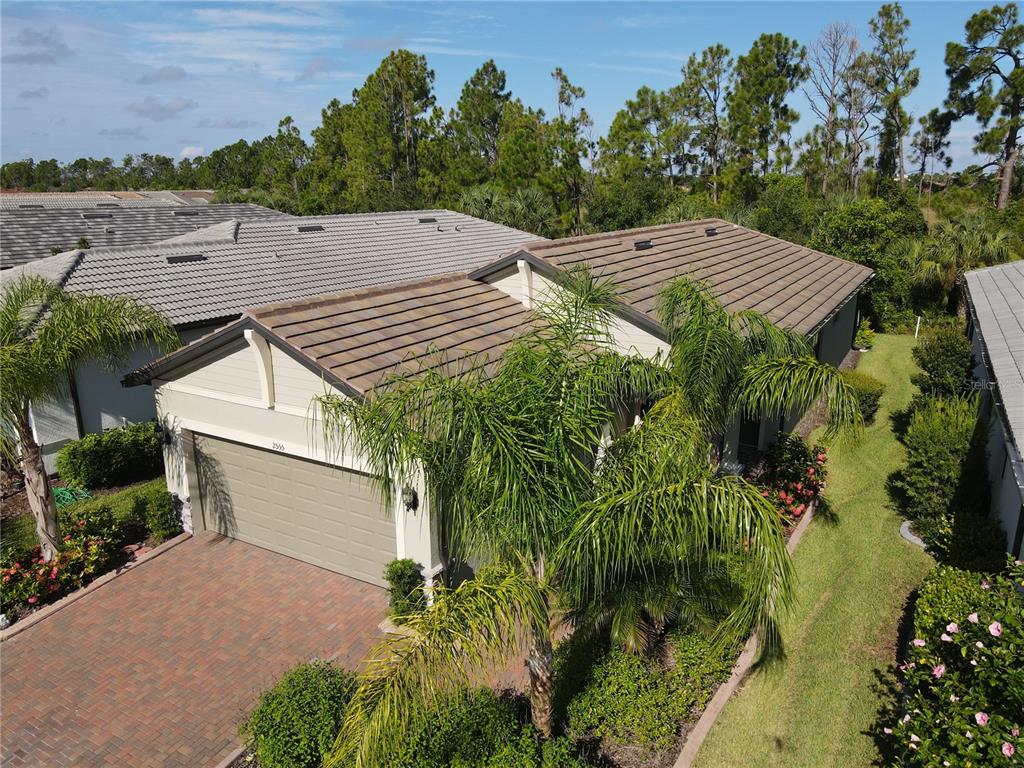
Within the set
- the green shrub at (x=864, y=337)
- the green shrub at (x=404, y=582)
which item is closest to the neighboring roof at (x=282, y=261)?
the green shrub at (x=404, y=582)

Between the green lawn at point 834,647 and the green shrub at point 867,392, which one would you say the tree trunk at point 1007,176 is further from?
the green lawn at point 834,647

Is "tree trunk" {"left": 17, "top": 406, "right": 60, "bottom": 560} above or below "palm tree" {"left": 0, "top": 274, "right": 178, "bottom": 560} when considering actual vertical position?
below

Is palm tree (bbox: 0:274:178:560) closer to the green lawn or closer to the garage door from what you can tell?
the garage door

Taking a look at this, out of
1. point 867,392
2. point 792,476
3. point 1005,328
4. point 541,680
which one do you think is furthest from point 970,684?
point 867,392

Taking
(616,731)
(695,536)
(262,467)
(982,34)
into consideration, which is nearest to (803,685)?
(616,731)

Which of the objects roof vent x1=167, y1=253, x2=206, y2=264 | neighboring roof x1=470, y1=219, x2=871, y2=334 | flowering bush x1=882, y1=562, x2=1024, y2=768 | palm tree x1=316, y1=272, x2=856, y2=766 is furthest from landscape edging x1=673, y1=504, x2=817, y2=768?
roof vent x1=167, y1=253, x2=206, y2=264

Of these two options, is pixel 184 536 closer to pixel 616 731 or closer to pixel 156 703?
pixel 156 703
